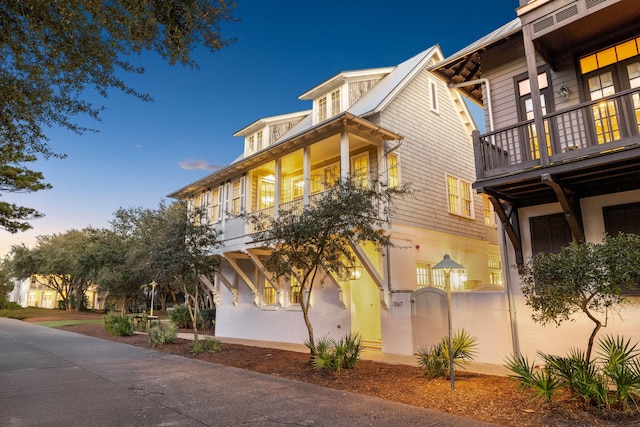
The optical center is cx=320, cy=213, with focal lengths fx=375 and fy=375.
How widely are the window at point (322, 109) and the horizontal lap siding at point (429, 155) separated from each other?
3.21 m

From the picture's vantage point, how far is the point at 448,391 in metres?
6.43

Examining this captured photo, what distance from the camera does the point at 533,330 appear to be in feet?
27.6

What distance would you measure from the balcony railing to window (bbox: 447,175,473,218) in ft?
20.5

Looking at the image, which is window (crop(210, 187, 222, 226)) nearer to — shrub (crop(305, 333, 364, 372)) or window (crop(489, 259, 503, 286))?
shrub (crop(305, 333, 364, 372))

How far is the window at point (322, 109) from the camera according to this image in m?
15.6

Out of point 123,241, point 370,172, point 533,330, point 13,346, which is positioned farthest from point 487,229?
point 123,241

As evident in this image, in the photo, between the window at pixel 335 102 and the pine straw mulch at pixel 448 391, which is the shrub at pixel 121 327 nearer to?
the pine straw mulch at pixel 448 391

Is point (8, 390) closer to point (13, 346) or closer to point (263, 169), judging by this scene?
point (13, 346)

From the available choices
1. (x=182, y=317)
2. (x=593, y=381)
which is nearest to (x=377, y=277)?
(x=593, y=381)

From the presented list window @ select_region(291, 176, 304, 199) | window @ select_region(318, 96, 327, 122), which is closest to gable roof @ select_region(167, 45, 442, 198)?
window @ select_region(318, 96, 327, 122)

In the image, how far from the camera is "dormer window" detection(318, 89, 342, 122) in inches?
605

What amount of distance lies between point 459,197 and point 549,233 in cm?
697

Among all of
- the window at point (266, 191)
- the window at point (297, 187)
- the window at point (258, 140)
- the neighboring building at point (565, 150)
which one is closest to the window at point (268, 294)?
the window at point (266, 191)

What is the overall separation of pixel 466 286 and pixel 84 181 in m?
24.6
